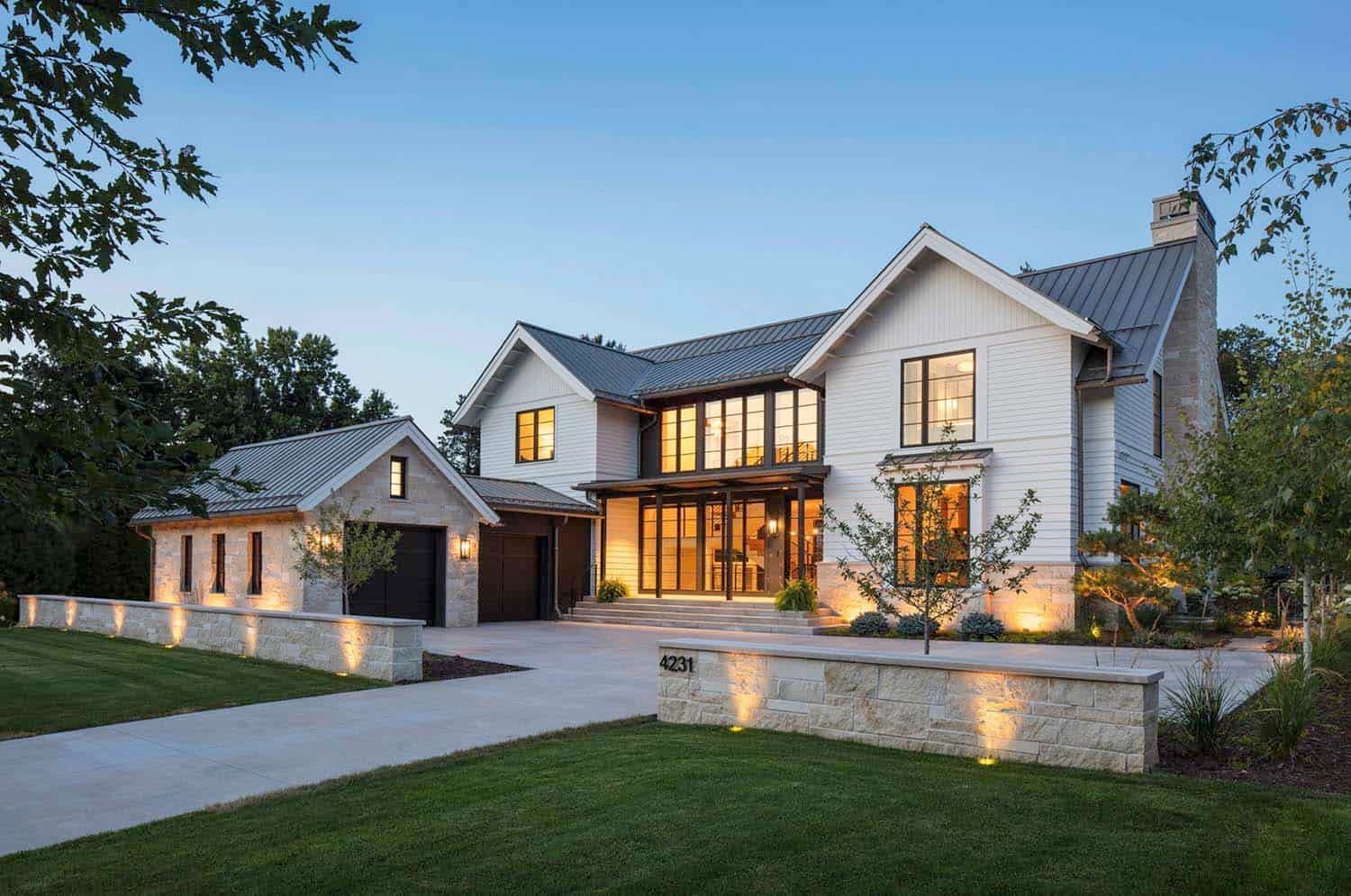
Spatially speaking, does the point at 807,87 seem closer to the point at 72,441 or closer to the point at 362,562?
the point at 362,562

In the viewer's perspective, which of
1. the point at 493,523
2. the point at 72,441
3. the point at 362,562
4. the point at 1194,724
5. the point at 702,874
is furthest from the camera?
the point at 493,523

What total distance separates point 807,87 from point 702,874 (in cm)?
1526

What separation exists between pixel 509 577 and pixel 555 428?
15.4 feet

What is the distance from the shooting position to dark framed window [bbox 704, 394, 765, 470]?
2406 cm

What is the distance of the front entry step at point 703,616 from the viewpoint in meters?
20.2

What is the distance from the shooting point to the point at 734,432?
80.4 ft

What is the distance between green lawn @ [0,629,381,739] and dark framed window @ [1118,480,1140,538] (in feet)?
44.5

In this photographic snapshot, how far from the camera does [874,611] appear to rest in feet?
64.4

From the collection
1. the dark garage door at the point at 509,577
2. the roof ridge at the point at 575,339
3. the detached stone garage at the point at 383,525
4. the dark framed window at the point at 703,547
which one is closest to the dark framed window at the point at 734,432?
the dark framed window at the point at 703,547

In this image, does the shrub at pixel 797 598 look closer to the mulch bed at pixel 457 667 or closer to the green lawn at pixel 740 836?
Answer: the mulch bed at pixel 457 667

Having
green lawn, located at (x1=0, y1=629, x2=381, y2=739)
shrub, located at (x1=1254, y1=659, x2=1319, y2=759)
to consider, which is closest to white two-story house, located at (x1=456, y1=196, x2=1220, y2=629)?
shrub, located at (x1=1254, y1=659, x2=1319, y2=759)

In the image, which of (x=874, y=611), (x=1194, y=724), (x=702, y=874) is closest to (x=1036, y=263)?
(x=874, y=611)

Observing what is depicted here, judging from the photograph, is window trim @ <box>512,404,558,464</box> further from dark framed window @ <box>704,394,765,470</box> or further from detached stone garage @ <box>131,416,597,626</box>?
dark framed window @ <box>704,394,765,470</box>

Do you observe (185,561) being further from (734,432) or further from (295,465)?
(734,432)
